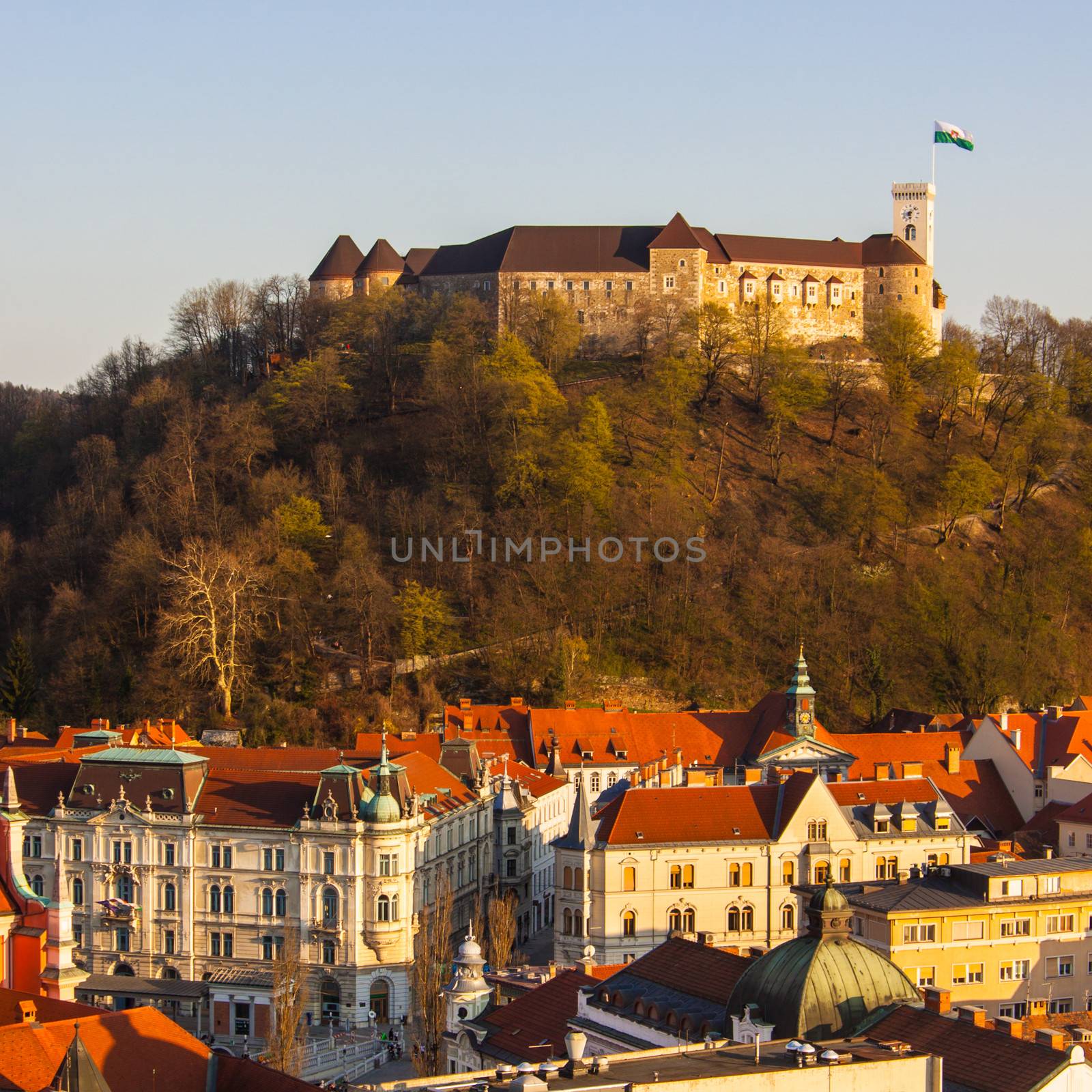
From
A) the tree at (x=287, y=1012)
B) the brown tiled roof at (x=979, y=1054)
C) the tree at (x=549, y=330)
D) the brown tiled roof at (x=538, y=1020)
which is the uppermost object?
the tree at (x=549, y=330)

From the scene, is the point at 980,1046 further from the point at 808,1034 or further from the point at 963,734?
the point at 963,734

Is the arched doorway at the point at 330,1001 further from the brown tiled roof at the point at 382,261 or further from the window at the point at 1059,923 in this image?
the brown tiled roof at the point at 382,261

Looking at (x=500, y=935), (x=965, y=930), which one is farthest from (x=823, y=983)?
(x=500, y=935)

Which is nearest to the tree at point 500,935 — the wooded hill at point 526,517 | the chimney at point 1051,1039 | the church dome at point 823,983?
the church dome at point 823,983

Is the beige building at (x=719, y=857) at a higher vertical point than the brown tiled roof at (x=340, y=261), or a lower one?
lower

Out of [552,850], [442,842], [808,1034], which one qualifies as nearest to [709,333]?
[552,850]

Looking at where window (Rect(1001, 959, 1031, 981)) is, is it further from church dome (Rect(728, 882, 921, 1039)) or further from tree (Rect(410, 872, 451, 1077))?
Result: tree (Rect(410, 872, 451, 1077))
